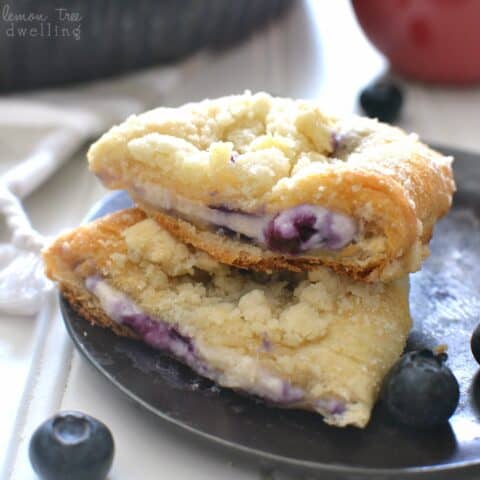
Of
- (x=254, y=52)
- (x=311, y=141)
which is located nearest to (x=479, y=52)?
(x=254, y=52)

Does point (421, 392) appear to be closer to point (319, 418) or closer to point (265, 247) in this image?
point (319, 418)

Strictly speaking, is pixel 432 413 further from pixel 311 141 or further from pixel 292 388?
pixel 311 141

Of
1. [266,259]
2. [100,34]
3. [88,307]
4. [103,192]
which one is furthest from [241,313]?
[100,34]

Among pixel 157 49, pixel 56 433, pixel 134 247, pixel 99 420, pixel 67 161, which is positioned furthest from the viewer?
pixel 157 49

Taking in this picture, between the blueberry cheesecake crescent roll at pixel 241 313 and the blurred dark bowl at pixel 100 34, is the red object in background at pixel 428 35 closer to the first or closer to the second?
the blurred dark bowl at pixel 100 34

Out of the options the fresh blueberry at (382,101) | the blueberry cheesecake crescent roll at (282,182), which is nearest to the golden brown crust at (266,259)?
the blueberry cheesecake crescent roll at (282,182)

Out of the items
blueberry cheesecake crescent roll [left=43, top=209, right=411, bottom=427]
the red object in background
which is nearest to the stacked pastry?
blueberry cheesecake crescent roll [left=43, top=209, right=411, bottom=427]

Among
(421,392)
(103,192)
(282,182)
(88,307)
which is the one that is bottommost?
(103,192)
